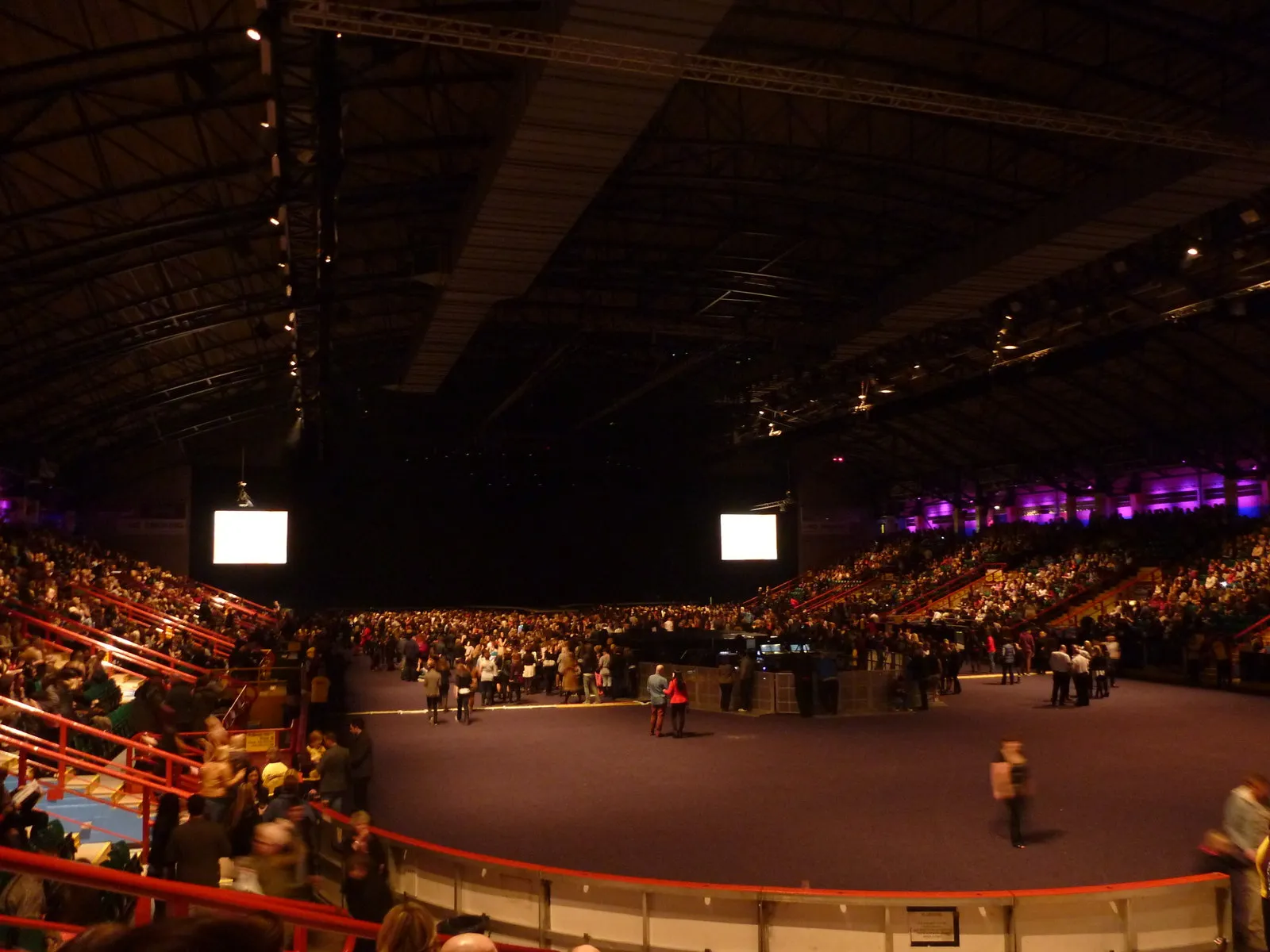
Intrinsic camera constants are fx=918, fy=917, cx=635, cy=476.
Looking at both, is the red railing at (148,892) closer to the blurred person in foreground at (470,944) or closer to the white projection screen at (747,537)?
the blurred person in foreground at (470,944)

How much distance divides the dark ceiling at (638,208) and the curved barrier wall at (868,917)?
7.80 meters

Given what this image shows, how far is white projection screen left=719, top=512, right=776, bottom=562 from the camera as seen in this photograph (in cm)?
4528

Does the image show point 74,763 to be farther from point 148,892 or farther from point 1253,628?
point 1253,628

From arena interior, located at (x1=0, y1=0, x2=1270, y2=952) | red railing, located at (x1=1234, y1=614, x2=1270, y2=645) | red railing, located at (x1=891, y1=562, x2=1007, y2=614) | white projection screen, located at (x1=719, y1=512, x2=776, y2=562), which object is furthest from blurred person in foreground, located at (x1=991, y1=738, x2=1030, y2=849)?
white projection screen, located at (x1=719, y1=512, x2=776, y2=562)

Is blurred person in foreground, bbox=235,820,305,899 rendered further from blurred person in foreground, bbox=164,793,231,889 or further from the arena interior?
blurred person in foreground, bbox=164,793,231,889

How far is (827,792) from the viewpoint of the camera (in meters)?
11.7

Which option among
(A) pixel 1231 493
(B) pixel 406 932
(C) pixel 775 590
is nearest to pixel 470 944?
(B) pixel 406 932

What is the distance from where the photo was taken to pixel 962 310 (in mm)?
19250

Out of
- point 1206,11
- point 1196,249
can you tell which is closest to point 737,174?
point 1206,11

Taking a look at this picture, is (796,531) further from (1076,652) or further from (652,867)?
(652,867)

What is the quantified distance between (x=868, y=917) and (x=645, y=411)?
32.7 metres

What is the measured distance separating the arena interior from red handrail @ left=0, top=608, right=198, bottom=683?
0.15 m

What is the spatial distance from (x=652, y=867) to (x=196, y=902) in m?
6.59

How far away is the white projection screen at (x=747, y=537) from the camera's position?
149 feet
